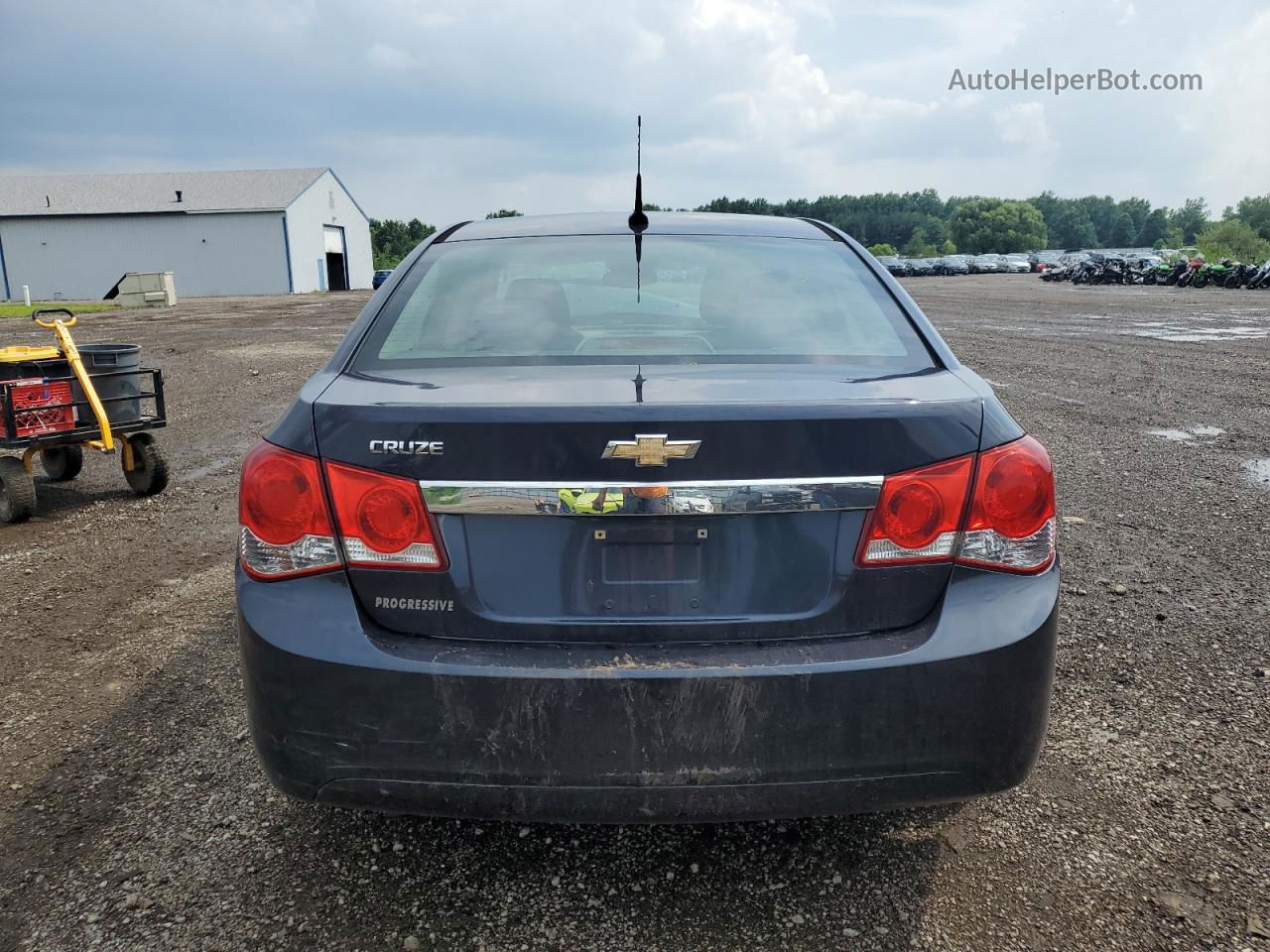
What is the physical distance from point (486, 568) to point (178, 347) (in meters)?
19.1

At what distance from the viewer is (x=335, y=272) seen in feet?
229

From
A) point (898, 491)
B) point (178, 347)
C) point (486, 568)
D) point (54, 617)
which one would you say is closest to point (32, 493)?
point (54, 617)

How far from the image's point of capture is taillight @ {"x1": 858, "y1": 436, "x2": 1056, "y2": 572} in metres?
2.04

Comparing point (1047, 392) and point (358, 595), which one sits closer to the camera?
point (358, 595)

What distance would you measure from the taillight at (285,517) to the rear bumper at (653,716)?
0.20 feet

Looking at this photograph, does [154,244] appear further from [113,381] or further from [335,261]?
[113,381]

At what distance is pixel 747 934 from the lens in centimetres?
223

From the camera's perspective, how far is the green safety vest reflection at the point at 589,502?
1.97 meters

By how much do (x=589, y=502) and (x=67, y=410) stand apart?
539cm

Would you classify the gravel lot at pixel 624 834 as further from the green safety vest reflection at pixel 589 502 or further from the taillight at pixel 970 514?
the green safety vest reflection at pixel 589 502

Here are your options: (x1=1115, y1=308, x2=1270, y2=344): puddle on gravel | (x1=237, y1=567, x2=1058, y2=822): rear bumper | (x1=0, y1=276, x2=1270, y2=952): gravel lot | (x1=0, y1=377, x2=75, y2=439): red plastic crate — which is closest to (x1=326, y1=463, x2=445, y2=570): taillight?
(x1=237, y1=567, x2=1058, y2=822): rear bumper

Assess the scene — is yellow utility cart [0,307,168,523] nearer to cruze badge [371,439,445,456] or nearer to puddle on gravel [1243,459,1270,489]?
cruze badge [371,439,445,456]

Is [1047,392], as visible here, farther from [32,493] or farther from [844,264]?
[32,493]

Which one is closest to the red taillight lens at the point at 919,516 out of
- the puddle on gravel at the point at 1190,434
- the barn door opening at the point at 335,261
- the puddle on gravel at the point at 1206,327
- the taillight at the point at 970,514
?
the taillight at the point at 970,514
